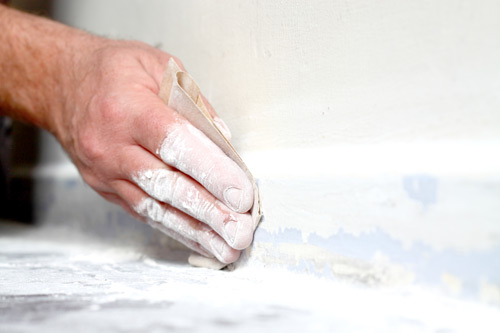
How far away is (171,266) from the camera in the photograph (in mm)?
676

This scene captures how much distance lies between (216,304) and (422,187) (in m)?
0.22

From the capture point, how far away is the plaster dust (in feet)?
1.20

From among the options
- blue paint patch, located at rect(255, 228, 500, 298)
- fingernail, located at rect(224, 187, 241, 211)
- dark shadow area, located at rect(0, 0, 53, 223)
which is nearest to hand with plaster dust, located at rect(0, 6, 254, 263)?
fingernail, located at rect(224, 187, 241, 211)

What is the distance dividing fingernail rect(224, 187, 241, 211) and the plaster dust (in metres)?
0.09

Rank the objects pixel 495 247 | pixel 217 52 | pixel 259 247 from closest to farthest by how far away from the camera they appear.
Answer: pixel 495 247 < pixel 259 247 < pixel 217 52

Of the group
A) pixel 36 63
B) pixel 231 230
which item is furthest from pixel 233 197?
pixel 36 63

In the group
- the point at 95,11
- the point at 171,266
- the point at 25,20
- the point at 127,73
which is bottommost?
the point at 171,266

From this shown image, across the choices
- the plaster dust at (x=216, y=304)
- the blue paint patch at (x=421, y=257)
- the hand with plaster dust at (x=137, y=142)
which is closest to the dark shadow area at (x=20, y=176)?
the hand with plaster dust at (x=137, y=142)

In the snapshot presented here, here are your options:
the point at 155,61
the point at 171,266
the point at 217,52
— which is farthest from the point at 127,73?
the point at 171,266

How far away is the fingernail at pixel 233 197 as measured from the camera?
1.86 ft

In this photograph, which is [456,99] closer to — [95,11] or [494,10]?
[494,10]

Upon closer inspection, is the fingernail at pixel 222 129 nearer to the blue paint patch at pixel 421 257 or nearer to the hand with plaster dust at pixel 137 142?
the hand with plaster dust at pixel 137 142

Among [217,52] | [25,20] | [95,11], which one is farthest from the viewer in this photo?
[95,11]

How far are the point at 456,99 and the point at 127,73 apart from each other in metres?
0.45
